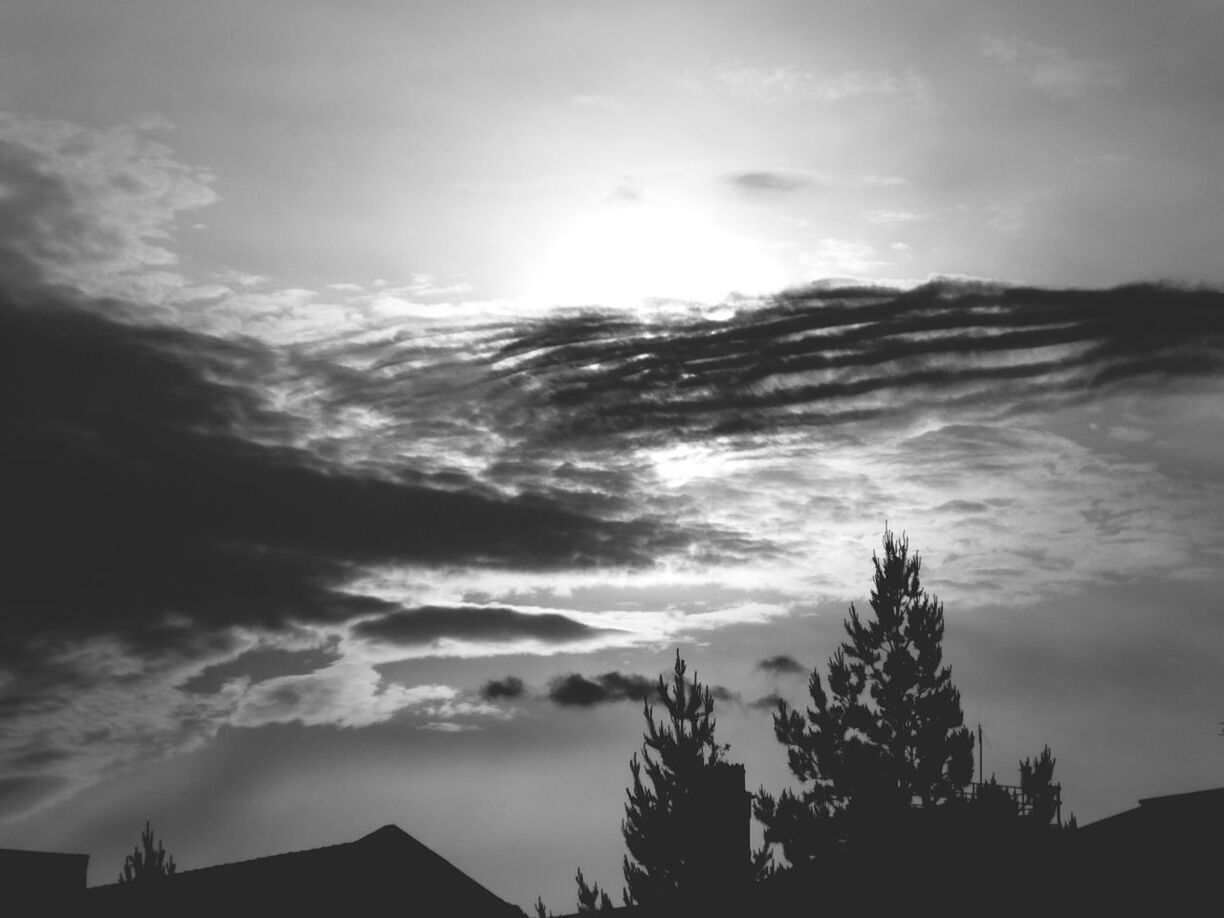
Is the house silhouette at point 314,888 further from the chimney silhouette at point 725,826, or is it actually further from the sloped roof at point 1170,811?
the sloped roof at point 1170,811

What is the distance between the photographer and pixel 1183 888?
20812 millimetres

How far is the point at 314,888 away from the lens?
32.5m

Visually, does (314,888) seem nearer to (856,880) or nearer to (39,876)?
(39,876)

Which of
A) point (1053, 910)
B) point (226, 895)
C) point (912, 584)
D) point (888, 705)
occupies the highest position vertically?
point (912, 584)

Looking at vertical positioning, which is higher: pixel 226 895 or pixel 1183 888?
pixel 226 895

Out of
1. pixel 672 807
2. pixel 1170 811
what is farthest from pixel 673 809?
pixel 1170 811

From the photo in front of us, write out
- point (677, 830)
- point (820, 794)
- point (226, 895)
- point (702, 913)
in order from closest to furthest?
point (702, 913) < point (226, 895) < point (677, 830) < point (820, 794)

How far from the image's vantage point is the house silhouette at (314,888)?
105 feet

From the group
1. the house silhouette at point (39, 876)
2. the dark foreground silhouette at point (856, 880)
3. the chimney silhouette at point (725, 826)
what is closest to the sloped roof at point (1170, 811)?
the dark foreground silhouette at point (856, 880)

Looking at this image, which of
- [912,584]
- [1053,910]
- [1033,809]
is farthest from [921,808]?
[1053,910]

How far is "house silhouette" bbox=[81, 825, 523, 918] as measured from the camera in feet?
105

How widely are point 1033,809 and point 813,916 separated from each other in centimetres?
2092

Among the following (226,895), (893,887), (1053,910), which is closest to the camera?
(1053,910)

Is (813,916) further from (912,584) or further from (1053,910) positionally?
(912,584)
